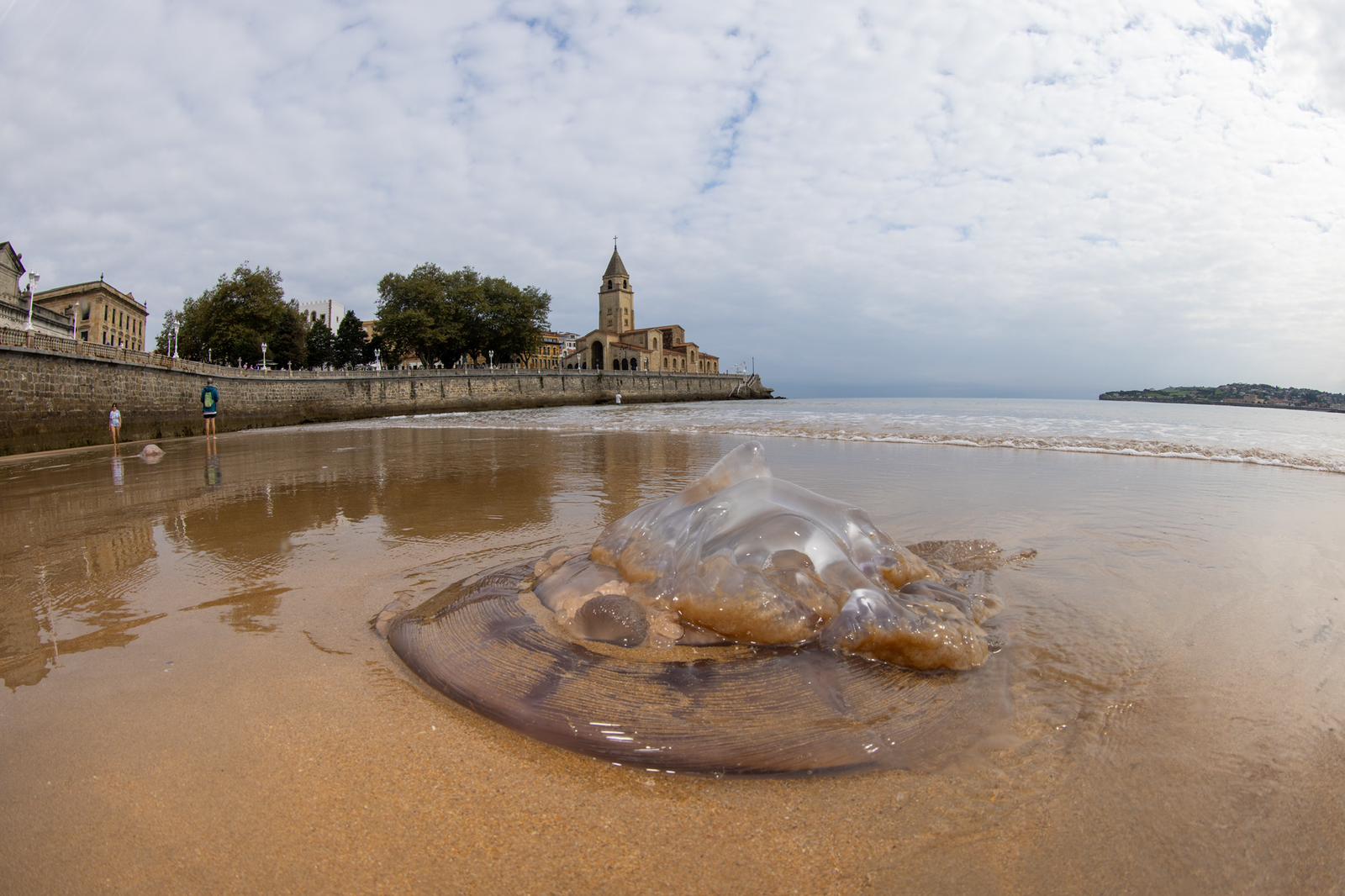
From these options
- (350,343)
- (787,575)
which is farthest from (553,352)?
→ (787,575)

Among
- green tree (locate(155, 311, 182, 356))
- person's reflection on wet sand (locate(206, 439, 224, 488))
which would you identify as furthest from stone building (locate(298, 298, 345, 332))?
person's reflection on wet sand (locate(206, 439, 224, 488))

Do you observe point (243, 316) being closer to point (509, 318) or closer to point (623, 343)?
point (509, 318)

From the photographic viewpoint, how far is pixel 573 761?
200cm

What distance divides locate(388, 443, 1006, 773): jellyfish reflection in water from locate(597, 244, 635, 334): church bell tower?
292 ft

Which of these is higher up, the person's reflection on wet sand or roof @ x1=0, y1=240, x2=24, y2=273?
roof @ x1=0, y1=240, x2=24, y2=273

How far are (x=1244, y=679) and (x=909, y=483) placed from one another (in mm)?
5586

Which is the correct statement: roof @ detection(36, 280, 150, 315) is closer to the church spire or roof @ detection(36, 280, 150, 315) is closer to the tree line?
the tree line

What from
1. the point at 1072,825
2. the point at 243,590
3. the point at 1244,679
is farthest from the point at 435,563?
the point at 1244,679

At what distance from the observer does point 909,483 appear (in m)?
8.11

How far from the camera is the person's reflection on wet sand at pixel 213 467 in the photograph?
9320mm

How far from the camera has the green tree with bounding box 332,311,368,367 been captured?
6719cm

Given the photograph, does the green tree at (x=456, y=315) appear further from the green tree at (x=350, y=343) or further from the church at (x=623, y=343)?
the church at (x=623, y=343)

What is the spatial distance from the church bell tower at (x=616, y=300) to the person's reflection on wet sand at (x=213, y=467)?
76224 mm

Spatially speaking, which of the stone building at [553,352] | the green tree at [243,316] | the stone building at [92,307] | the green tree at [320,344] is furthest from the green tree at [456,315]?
the stone building at [553,352]
